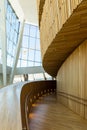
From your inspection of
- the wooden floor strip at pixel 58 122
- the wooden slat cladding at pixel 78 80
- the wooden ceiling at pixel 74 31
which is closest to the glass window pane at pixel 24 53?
the wooden slat cladding at pixel 78 80

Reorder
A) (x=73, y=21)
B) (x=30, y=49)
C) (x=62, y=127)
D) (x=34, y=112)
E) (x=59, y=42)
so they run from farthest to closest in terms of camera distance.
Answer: (x=30, y=49) < (x=34, y=112) < (x=59, y=42) < (x=62, y=127) < (x=73, y=21)

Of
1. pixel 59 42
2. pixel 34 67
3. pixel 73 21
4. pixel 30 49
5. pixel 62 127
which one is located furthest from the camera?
pixel 30 49

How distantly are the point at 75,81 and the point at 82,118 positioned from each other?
6.00 feet

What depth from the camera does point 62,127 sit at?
7.83m

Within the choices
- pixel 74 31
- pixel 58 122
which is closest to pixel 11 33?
pixel 58 122

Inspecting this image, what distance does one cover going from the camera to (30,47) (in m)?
32.1

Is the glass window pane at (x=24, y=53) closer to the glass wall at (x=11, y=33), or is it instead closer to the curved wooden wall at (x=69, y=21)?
the glass wall at (x=11, y=33)

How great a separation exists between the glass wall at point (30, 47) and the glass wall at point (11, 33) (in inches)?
124

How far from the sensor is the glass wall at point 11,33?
25.3 metres

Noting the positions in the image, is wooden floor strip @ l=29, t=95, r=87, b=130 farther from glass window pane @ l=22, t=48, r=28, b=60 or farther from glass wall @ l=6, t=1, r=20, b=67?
glass window pane @ l=22, t=48, r=28, b=60

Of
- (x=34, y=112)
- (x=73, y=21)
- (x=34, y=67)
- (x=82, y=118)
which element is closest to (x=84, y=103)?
(x=82, y=118)

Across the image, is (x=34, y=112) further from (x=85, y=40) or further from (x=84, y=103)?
(x=85, y=40)

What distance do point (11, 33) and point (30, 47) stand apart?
19.4 feet

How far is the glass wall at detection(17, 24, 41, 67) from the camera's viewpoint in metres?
31.2
